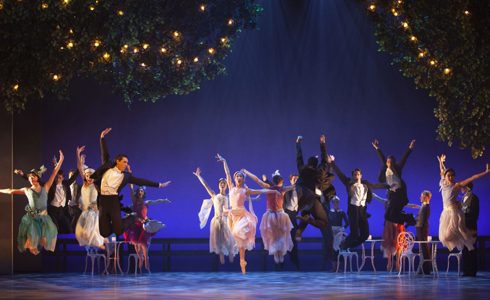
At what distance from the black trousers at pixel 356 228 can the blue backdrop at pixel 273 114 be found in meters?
4.88

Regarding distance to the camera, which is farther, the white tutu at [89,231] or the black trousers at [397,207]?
the white tutu at [89,231]

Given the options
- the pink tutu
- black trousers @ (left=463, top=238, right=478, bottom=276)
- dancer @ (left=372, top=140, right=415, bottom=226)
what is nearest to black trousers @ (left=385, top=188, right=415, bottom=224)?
dancer @ (left=372, top=140, right=415, bottom=226)

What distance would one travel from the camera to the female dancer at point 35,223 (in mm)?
14641

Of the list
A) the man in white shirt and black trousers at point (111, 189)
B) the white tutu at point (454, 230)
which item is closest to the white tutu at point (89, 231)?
the man in white shirt and black trousers at point (111, 189)

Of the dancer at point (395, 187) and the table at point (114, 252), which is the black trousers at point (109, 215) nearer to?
the table at point (114, 252)

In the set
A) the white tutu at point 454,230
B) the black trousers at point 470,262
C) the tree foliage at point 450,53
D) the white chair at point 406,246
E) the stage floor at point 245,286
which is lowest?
the stage floor at point 245,286

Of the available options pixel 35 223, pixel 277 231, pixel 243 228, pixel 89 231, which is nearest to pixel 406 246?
pixel 277 231

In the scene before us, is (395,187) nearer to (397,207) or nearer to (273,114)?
(397,207)

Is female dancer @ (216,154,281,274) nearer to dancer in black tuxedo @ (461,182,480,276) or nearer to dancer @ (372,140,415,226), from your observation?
dancer @ (372,140,415,226)

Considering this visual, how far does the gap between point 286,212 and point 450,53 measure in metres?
5.32

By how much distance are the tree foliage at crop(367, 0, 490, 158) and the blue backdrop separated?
784cm

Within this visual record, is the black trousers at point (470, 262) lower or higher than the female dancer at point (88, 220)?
lower

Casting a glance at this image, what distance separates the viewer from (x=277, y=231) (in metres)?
14.7

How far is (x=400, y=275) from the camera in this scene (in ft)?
46.4
